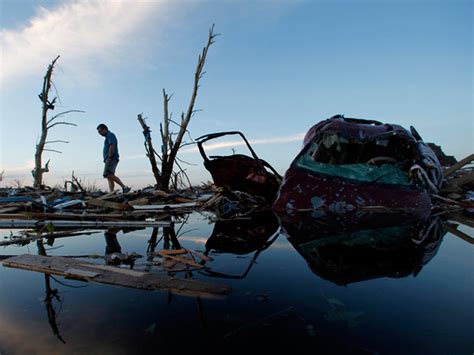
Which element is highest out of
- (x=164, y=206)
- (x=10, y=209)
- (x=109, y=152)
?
(x=109, y=152)

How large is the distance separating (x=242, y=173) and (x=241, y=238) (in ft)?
12.4

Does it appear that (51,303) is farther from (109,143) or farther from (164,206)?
(109,143)

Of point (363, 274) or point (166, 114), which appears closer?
point (363, 274)

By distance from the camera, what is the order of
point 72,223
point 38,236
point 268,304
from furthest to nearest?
point 72,223 → point 38,236 → point 268,304

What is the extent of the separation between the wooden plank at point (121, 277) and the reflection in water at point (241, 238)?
0.42 meters

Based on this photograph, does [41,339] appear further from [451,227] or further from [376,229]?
[451,227]

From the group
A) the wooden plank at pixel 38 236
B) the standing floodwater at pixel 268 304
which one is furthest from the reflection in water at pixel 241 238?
the wooden plank at pixel 38 236

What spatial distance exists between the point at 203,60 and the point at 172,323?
10.9 m

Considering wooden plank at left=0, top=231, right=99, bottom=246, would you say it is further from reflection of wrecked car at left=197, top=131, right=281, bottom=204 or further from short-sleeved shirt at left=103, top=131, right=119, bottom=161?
short-sleeved shirt at left=103, top=131, right=119, bottom=161

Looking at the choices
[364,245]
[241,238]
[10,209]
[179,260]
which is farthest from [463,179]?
[10,209]

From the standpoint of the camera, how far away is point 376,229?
13.1 feet

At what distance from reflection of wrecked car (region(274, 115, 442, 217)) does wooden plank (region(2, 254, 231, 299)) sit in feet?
14.5

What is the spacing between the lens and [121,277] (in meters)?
2.15

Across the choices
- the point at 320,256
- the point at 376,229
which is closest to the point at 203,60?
the point at 376,229
